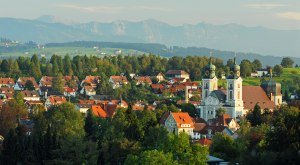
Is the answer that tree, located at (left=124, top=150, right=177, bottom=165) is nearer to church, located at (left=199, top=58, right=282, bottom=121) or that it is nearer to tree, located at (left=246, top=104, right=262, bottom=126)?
tree, located at (left=246, top=104, right=262, bottom=126)

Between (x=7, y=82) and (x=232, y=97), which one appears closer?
(x=232, y=97)

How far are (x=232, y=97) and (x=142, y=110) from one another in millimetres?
18403

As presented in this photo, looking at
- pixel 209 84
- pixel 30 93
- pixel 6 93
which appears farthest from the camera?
pixel 30 93

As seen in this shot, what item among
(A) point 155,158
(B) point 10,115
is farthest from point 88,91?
(A) point 155,158

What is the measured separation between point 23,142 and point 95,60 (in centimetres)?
8610

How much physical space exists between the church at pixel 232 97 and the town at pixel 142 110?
10cm

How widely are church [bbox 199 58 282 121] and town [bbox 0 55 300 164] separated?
0.10 m

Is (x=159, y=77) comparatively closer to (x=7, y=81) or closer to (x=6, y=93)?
(x=7, y=81)

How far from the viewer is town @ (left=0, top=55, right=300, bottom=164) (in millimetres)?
44844

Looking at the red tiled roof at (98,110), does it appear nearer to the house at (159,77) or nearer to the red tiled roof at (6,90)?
the red tiled roof at (6,90)

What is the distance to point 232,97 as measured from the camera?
3285 inches

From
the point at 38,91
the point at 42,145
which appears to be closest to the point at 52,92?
the point at 38,91

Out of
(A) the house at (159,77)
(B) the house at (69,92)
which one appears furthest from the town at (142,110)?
(A) the house at (159,77)

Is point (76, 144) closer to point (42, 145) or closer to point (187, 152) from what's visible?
point (42, 145)
